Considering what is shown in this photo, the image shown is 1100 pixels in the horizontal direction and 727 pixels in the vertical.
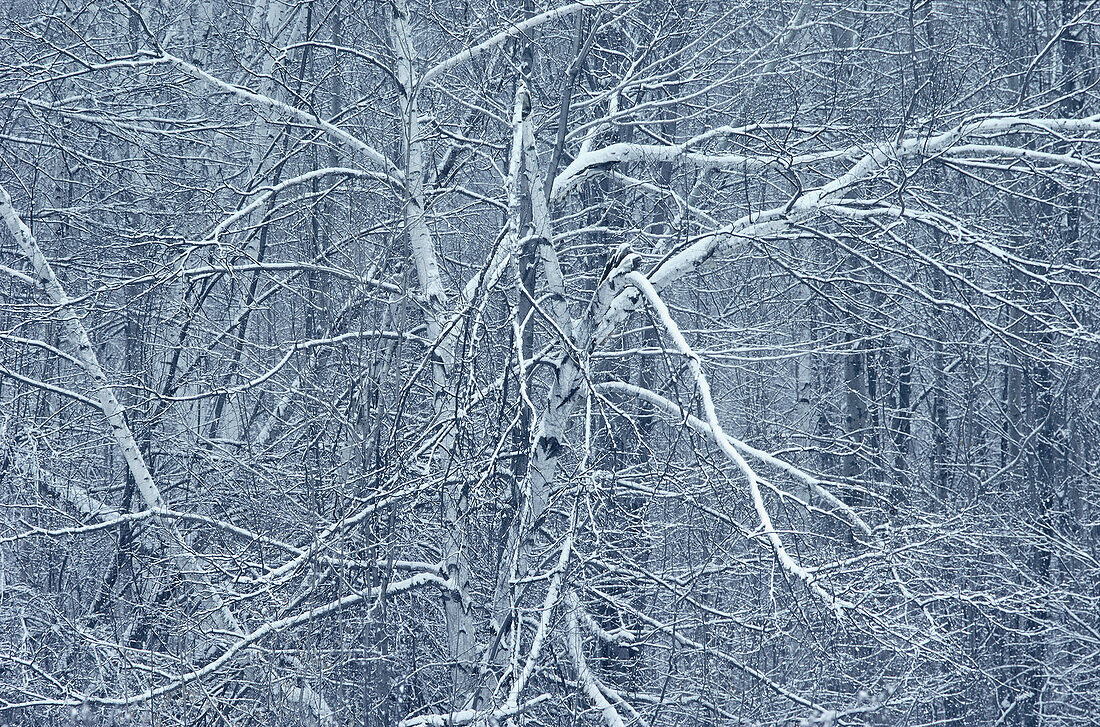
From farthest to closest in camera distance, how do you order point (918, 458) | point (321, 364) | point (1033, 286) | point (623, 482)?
1. point (918, 458)
2. point (1033, 286)
3. point (321, 364)
4. point (623, 482)

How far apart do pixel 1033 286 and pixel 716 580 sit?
6.60 meters

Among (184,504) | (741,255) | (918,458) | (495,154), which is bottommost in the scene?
(918,458)

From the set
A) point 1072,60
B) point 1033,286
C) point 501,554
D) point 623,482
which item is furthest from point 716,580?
point 1072,60

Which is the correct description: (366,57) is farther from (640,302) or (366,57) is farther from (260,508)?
(260,508)

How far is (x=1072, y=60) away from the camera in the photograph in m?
13.4

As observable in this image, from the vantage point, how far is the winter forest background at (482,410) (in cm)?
643

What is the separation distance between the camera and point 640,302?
7426 mm

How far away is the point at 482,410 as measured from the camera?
6617 mm

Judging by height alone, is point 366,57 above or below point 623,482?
above

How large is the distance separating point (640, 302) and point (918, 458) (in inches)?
354

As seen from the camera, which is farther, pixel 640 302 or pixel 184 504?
pixel 184 504

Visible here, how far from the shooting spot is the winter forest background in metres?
6.43

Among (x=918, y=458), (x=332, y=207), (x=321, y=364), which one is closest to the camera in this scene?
(x=321, y=364)

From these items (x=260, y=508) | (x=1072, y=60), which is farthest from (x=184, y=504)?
(x=1072, y=60)
